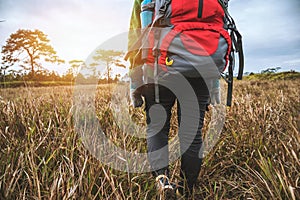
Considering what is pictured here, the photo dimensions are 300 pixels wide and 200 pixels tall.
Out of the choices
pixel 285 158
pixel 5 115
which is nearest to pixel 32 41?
pixel 5 115

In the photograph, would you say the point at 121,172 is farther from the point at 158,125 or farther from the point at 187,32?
the point at 187,32

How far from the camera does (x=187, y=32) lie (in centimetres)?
118

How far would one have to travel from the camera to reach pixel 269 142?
6.61 feet

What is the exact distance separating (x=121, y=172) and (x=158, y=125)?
39 centimetres

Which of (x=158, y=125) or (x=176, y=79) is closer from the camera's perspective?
(x=176, y=79)

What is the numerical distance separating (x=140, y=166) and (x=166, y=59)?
826 millimetres

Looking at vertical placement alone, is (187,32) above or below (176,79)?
above

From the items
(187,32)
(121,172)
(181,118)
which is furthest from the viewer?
(121,172)

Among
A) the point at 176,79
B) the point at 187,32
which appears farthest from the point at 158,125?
the point at 187,32

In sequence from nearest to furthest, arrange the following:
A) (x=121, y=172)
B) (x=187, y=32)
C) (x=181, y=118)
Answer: (x=187, y=32)
(x=181, y=118)
(x=121, y=172)

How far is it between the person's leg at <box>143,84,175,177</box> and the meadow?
0.34 ft

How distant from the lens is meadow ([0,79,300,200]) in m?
1.25

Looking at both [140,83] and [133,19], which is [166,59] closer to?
[140,83]

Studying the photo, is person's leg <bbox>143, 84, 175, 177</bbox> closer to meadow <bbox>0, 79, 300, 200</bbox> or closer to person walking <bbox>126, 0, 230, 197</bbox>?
person walking <bbox>126, 0, 230, 197</bbox>
